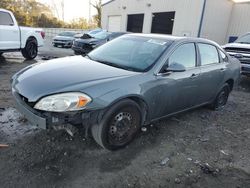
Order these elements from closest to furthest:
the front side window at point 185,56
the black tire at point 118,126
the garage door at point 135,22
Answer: the black tire at point 118,126 < the front side window at point 185,56 < the garage door at point 135,22

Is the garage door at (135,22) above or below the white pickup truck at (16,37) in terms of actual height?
above

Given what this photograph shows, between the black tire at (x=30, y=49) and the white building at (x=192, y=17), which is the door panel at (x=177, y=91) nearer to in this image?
the black tire at (x=30, y=49)

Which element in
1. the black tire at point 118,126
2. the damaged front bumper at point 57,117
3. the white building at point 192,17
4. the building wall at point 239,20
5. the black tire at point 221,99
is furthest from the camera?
the building wall at point 239,20

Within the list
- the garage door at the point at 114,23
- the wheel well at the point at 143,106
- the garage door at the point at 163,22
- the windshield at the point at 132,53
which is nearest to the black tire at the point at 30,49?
the windshield at the point at 132,53

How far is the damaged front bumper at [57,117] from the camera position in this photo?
110 inches

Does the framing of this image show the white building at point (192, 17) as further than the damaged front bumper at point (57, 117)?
Yes

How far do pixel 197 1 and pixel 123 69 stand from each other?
15171 millimetres

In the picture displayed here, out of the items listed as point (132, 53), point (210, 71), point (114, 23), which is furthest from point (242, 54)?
point (114, 23)

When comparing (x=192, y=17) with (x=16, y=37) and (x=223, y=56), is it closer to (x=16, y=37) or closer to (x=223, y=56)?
(x=16, y=37)

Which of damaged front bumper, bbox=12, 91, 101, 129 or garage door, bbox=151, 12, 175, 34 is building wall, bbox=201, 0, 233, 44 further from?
damaged front bumper, bbox=12, 91, 101, 129

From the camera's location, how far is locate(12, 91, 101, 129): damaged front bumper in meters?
2.79

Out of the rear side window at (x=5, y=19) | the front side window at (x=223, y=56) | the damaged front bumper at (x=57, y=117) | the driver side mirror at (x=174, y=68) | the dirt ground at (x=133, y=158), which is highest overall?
the rear side window at (x=5, y=19)

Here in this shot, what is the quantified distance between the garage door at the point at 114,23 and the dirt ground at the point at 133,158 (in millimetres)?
20292

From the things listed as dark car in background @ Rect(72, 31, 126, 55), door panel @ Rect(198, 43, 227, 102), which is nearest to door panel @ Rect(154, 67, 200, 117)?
door panel @ Rect(198, 43, 227, 102)
